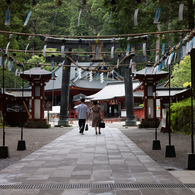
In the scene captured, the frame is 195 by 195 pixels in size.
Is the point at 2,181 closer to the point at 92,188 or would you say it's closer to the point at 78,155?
the point at 92,188

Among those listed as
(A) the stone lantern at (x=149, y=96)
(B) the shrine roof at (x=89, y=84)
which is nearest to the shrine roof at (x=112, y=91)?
(B) the shrine roof at (x=89, y=84)

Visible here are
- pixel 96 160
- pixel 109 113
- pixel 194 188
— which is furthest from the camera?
pixel 109 113

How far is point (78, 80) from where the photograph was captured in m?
38.5

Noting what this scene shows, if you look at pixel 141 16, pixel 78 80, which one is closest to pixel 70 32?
pixel 78 80

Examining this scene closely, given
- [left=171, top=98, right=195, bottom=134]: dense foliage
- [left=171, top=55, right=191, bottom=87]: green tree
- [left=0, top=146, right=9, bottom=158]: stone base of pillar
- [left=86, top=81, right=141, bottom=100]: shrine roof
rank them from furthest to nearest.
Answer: [left=86, top=81, right=141, bottom=100]: shrine roof < [left=171, top=55, right=191, bottom=87]: green tree < [left=171, top=98, right=195, bottom=134]: dense foliage < [left=0, top=146, right=9, bottom=158]: stone base of pillar

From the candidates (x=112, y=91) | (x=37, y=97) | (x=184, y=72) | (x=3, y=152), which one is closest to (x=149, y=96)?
(x=37, y=97)

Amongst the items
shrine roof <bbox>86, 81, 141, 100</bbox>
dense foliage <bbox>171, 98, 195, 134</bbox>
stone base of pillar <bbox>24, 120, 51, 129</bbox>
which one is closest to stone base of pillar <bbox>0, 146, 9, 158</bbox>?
dense foliage <bbox>171, 98, 195, 134</bbox>

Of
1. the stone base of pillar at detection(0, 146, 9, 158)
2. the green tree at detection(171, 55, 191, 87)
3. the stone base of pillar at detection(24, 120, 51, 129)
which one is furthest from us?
the green tree at detection(171, 55, 191, 87)

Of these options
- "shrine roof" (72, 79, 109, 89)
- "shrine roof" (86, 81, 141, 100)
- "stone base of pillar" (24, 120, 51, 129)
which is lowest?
"stone base of pillar" (24, 120, 51, 129)

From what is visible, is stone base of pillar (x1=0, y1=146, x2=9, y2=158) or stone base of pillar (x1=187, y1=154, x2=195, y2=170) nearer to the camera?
stone base of pillar (x1=187, y1=154, x2=195, y2=170)

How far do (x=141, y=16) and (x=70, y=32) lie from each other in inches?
1222

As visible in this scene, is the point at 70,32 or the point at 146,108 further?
the point at 70,32

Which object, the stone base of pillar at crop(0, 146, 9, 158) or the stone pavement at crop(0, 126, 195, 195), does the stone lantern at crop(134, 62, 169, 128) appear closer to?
the stone pavement at crop(0, 126, 195, 195)

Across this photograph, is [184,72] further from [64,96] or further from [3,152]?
[3,152]
